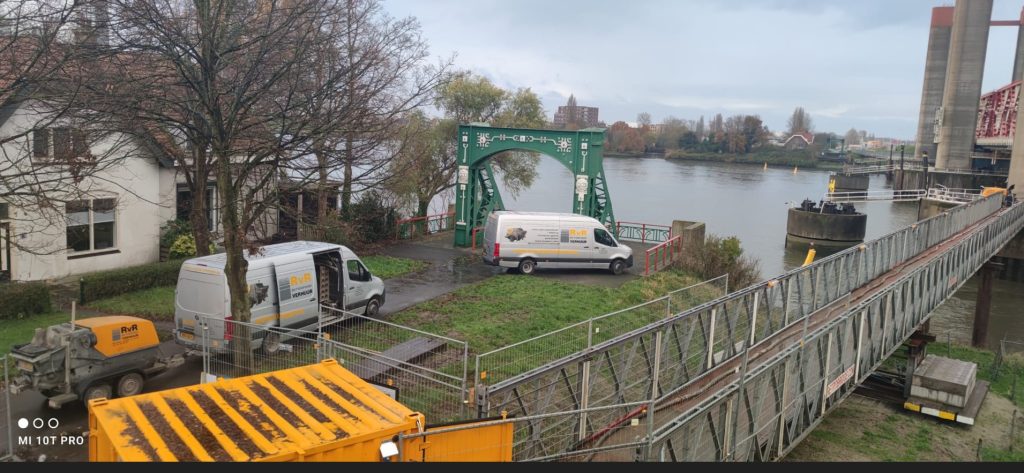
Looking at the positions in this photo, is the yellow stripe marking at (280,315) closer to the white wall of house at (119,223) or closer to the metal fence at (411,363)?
the metal fence at (411,363)

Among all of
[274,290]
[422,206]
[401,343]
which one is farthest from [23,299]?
[422,206]

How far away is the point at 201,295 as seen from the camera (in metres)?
13.3

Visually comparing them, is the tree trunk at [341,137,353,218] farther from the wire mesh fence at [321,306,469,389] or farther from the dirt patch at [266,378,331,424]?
the dirt patch at [266,378,331,424]

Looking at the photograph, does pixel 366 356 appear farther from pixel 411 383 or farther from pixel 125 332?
pixel 125 332

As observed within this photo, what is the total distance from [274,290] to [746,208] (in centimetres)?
6154

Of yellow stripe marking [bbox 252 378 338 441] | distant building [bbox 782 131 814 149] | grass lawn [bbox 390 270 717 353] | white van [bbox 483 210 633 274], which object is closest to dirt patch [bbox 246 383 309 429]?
yellow stripe marking [bbox 252 378 338 441]

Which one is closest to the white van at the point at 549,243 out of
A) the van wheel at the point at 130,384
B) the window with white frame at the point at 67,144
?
the window with white frame at the point at 67,144

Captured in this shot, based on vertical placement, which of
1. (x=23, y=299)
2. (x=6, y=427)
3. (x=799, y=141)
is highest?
(x=799, y=141)

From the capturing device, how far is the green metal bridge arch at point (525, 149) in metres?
27.5

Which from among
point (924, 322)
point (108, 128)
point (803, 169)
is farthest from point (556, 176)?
point (108, 128)

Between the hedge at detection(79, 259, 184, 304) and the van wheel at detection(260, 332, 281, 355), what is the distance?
674 centimetres

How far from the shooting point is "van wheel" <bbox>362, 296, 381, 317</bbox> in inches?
680

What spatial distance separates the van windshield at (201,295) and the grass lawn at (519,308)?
16.3 ft

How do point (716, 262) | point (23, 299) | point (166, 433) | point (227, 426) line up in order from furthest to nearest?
point (716, 262)
point (23, 299)
point (227, 426)
point (166, 433)
